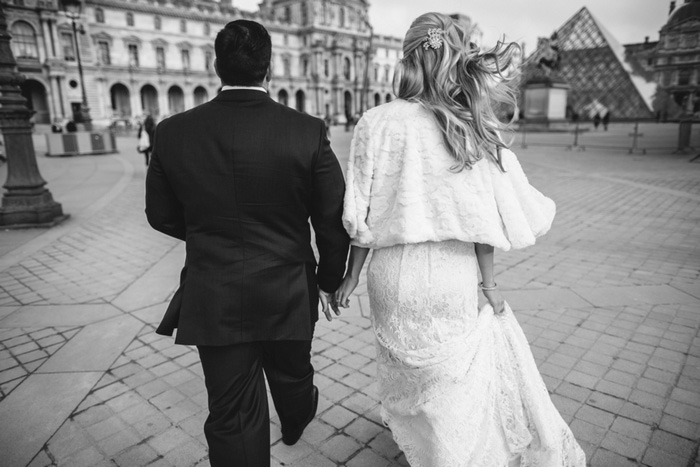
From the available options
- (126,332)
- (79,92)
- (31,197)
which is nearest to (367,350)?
(126,332)

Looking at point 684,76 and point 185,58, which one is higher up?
point 185,58

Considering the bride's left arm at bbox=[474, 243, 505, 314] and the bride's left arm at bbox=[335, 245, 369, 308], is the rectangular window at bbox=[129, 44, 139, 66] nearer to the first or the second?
the bride's left arm at bbox=[335, 245, 369, 308]

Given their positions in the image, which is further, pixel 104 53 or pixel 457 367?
pixel 104 53

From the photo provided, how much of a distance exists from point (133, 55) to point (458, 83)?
6647 cm

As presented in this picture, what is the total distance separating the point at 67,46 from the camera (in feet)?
164

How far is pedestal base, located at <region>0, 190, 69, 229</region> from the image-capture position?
7.51m

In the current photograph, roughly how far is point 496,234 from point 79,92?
5920 centimetres

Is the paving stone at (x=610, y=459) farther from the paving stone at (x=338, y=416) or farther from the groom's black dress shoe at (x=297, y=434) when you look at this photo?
the groom's black dress shoe at (x=297, y=434)

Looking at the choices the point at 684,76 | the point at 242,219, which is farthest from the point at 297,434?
the point at 684,76

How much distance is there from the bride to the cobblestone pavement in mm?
554

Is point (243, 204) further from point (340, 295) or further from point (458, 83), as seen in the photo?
point (458, 83)

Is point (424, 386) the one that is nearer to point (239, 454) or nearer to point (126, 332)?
point (239, 454)

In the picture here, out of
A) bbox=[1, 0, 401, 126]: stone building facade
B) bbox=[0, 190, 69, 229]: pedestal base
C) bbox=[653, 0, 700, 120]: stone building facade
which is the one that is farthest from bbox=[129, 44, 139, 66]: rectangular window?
bbox=[653, 0, 700, 120]: stone building facade

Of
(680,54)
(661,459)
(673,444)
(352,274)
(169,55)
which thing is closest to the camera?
(352,274)
